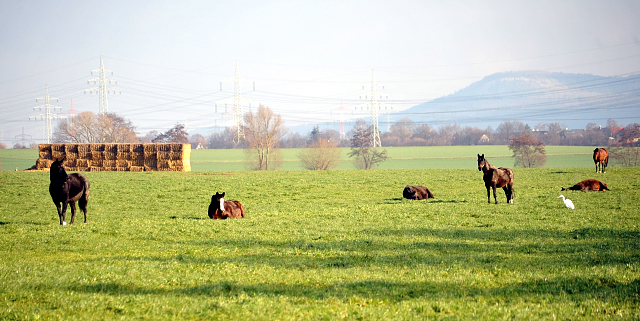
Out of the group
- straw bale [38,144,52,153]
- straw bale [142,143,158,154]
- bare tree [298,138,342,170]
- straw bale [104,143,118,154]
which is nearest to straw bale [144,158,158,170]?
straw bale [142,143,158,154]

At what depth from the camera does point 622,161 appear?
72562 mm

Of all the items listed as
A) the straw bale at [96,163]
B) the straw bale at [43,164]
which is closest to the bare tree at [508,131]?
the straw bale at [96,163]

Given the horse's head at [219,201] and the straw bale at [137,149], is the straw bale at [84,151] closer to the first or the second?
the straw bale at [137,149]

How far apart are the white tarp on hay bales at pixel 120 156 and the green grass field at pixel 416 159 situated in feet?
106

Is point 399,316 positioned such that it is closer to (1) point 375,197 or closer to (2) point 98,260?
(2) point 98,260

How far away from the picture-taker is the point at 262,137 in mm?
80875

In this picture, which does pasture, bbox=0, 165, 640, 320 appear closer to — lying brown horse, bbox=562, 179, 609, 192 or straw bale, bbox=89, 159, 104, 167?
lying brown horse, bbox=562, 179, 609, 192

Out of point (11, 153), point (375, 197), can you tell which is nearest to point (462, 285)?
point (375, 197)

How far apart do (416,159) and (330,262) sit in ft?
306

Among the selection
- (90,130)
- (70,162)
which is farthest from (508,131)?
(70,162)

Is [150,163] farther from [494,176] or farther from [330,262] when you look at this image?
[330,262]

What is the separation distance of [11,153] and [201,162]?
38759mm

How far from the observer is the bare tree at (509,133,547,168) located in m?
82.7

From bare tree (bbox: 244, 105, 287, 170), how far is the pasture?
59.1m
